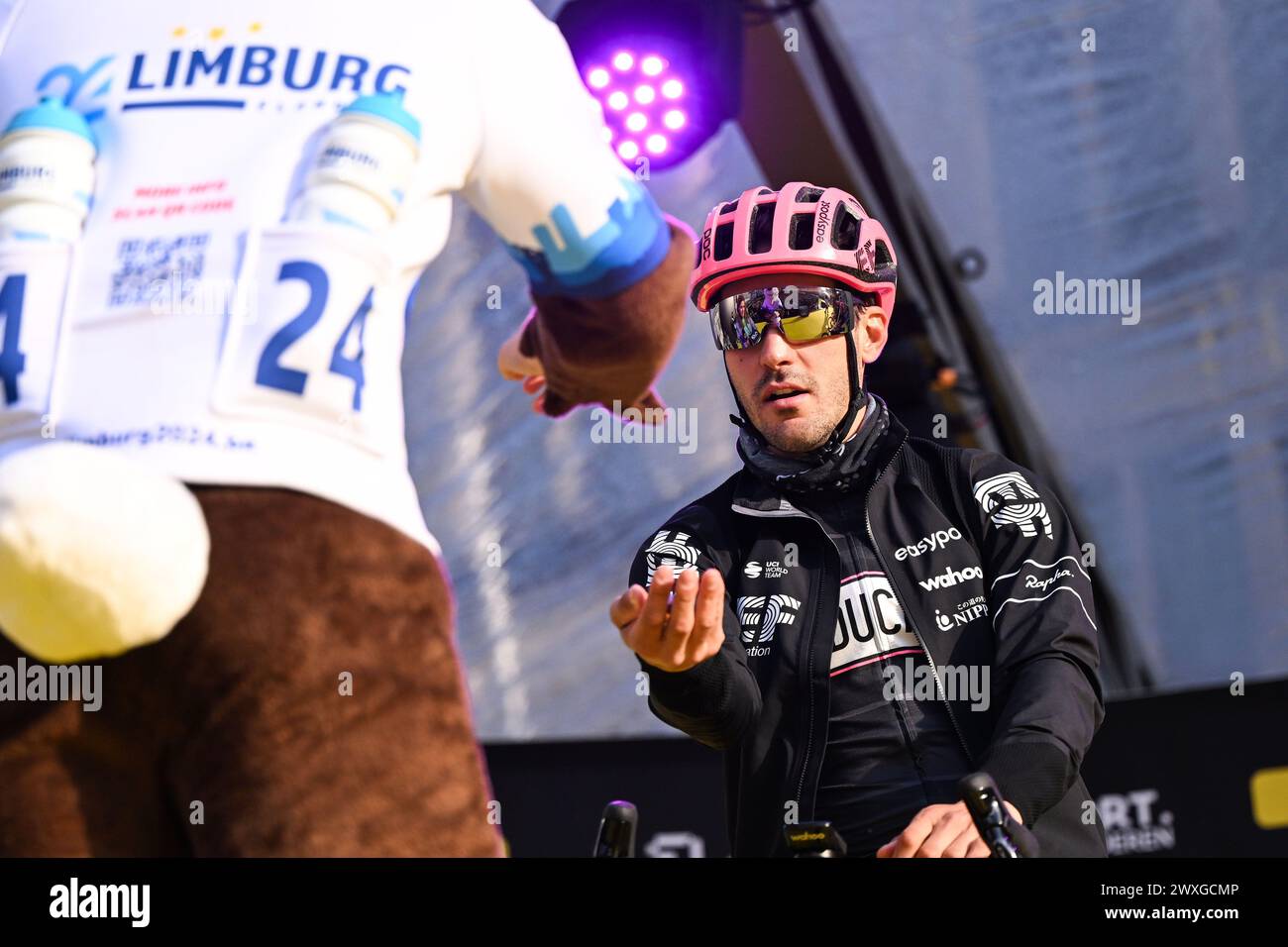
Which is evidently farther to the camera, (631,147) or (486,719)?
(486,719)

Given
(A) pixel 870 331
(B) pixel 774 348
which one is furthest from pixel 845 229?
(B) pixel 774 348

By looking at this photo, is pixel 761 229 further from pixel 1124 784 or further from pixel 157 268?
pixel 1124 784

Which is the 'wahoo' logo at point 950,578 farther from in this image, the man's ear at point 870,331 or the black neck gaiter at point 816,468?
the man's ear at point 870,331

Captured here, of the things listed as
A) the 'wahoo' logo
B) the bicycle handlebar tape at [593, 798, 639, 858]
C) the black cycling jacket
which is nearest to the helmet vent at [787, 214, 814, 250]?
the black cycling jacket

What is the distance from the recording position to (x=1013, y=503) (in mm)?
3041

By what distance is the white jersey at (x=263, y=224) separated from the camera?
6.73ft

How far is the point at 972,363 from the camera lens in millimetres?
5539

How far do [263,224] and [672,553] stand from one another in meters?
1.25

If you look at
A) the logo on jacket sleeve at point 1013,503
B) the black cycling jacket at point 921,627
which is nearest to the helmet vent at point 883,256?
the black cycling jacket at point 921,627

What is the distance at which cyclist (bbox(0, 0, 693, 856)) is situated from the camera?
6.41 ft

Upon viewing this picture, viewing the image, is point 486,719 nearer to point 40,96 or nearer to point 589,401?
point 589,401

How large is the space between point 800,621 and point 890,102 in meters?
3.12
